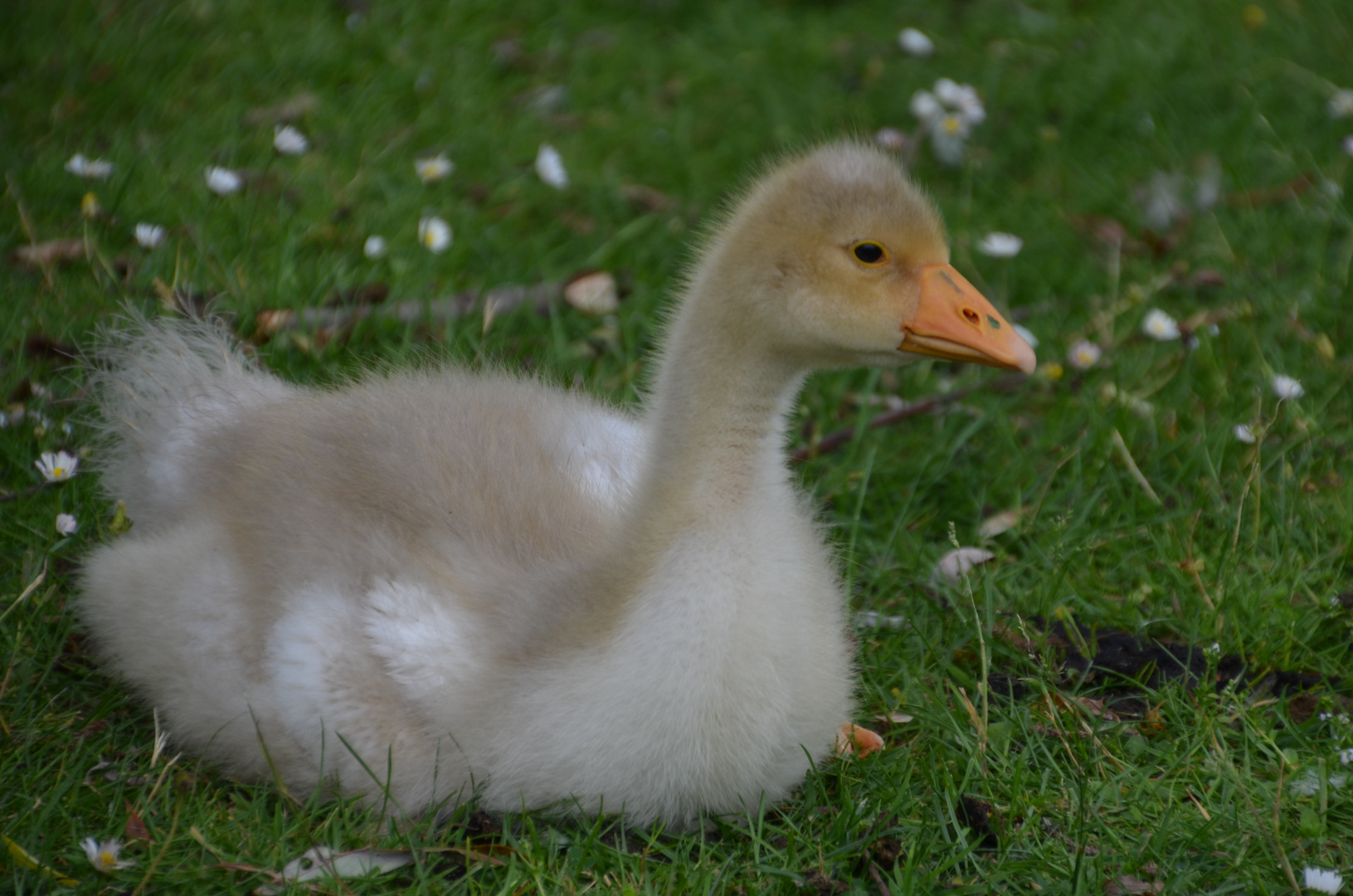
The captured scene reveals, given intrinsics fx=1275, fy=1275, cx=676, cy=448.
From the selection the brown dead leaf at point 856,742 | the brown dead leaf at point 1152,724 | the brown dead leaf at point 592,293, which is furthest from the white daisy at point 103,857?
the brown dead leaf at point 592,293

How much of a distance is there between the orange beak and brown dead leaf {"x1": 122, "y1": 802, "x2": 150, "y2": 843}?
6.02 feet

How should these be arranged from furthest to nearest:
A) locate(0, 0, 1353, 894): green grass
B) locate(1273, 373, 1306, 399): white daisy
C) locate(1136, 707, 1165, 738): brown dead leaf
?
locate(1273, 373, 1306, 399): white daisy < locate(1136, 707, 1165, 738): brown dead leaf < locate(0, 0, 1353, 894): green grass

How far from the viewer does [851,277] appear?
8.34 feet

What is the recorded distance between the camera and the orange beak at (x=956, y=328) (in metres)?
2.57

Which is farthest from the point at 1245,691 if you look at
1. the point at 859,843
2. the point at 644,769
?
the point at 644,769

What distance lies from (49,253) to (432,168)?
1.43 meters

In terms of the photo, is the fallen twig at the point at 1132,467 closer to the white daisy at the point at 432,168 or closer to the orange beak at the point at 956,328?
the orange beak at the point at 956,328

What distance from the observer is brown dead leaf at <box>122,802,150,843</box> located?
8.50 feet

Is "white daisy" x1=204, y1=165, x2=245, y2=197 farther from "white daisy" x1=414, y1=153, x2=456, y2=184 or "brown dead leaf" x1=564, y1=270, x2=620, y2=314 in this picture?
"brown dead leaf" x1=564, y1=270, x2=620, y2=314

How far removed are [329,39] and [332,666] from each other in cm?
398

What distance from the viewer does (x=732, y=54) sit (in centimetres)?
663

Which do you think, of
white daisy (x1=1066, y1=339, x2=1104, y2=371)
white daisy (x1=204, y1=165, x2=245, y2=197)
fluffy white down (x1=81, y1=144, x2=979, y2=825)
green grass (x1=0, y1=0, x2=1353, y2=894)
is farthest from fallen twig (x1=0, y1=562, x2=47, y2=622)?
white daisy (x1=1066, y1=339, x2=1104, y2=371)

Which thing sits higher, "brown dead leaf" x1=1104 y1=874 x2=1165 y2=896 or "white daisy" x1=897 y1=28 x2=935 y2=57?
"brown dead leaf" x1=1104 y1=874 x2=1165 y2=896

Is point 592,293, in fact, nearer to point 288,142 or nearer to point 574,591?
point 288,142
